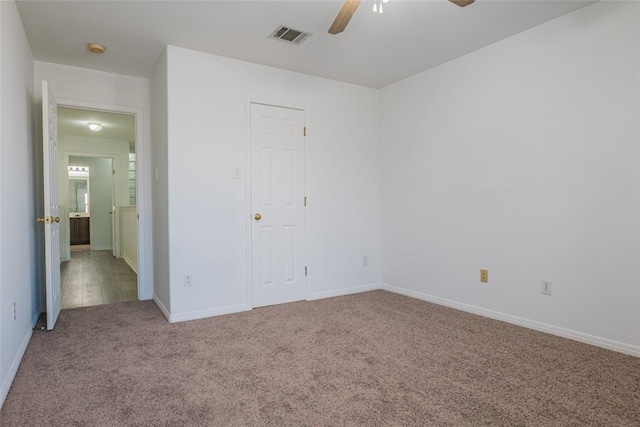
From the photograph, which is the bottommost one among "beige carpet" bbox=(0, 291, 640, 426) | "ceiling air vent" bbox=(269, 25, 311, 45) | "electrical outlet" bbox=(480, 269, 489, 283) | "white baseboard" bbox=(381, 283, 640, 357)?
"beige carpet" bbox=(0, 291, 640, 426)

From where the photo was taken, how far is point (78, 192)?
1119cm

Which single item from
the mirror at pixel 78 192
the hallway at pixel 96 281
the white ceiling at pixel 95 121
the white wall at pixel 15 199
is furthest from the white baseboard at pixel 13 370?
the mirror at pixel 78 192

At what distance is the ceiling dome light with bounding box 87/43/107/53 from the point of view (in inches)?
121

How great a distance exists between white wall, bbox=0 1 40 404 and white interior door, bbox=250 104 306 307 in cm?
174

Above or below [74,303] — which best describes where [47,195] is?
above

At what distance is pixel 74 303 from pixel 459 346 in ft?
12.4

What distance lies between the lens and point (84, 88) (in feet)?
11.9

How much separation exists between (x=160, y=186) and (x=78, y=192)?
9.72 metres

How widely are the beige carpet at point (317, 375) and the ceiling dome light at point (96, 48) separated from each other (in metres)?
2.36

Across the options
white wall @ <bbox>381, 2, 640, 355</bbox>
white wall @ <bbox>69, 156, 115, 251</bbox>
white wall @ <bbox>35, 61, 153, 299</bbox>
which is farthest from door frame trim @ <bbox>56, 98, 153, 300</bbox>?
white wall @ <bbox>69, 156, 115, 251</bbox>

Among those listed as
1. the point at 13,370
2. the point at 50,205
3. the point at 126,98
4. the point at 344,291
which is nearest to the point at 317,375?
the point at 13,370

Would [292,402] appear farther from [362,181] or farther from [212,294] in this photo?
[362,181]

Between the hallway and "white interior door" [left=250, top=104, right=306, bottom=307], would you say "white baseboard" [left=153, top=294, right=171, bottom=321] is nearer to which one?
the hallway

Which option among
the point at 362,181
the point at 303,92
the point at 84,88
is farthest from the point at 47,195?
the point at 362,181
